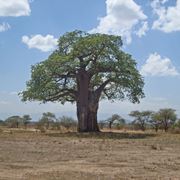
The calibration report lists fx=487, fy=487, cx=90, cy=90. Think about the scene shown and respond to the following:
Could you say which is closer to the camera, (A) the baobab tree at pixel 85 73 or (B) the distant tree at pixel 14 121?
(A) the baobab tree at pixel 85 73

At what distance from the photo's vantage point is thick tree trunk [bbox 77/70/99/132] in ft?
146

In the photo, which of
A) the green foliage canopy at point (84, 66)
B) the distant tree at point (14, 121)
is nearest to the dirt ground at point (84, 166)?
the green foliage canopy at point (84, 66)

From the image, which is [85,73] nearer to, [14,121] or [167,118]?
[167,118]

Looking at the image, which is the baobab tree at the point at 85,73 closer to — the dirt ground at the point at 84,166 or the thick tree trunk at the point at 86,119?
the thick tree trunk at the point at 86,119

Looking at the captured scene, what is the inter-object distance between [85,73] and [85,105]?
9.61 feet

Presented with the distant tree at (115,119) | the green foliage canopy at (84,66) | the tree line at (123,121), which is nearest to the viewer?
the green foliage canopy at (84,66)

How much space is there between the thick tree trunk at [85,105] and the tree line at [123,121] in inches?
818

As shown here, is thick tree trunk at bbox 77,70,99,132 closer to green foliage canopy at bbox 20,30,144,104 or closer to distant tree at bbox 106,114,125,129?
green foliage canopy at bbox 20,30,144,104

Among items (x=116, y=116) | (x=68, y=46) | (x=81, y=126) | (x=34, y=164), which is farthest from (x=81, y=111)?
(x=116, y=116)

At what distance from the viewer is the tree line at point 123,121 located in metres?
72.6

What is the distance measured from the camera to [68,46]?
1734 inches

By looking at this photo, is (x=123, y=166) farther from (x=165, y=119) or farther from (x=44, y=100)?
(x=165, y=119)

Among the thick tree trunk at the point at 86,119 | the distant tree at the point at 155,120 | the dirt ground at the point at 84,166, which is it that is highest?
the distant tree at the point at 155,120

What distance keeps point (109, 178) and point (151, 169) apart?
2601 mm
